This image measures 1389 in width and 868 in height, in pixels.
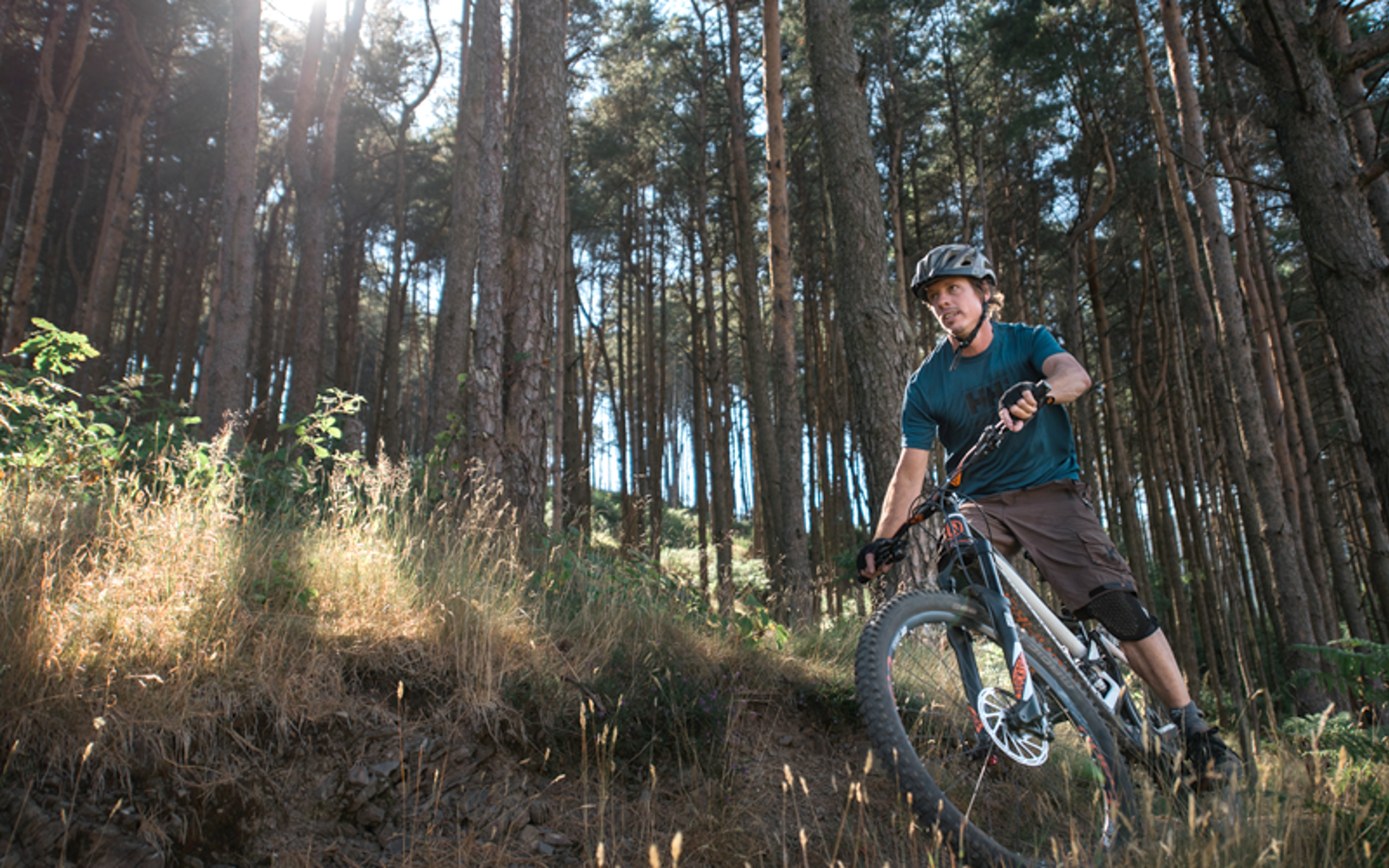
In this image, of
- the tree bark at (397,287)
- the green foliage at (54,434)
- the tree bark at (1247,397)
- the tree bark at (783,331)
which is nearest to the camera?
the green foliage at (54,434)

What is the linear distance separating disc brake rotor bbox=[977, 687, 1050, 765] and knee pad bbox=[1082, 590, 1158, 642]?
2.00 ft

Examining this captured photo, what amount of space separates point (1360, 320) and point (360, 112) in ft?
70.4

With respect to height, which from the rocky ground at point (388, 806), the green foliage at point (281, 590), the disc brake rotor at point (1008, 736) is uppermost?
the green foliage at point (281, 590)

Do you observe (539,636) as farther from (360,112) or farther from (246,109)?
(360,112)

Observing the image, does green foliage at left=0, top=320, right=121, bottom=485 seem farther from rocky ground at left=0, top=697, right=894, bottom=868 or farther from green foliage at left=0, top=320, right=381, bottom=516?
rocky ground at left=0, top=697, right=894, bottom=868

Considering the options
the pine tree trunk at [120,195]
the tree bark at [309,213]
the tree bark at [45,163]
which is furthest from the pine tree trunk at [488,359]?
the pine tree trunk at [120,195]

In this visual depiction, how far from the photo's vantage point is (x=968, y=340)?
9.97 ft

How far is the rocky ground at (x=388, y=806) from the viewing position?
89.3 inches

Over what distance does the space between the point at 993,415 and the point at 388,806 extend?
2.92 metres

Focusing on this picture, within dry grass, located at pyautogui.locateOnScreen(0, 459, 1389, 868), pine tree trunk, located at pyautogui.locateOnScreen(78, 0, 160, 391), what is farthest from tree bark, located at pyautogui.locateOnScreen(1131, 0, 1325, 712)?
pine tree trunk, located at pyautogui.locateOnScreen(78, 0, 160, 391)

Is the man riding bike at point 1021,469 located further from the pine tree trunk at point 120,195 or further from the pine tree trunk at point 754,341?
the pine tree trunk at point 120,195

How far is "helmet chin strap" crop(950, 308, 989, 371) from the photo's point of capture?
302 centimetres

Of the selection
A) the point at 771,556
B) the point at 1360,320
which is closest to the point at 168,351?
the point at 771,556

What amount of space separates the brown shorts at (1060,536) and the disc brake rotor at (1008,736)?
0.66m
